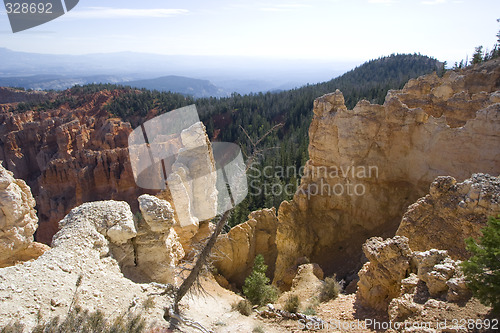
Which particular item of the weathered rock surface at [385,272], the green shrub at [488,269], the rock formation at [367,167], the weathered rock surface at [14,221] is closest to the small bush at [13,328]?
the weathered rock surface at [14,221]

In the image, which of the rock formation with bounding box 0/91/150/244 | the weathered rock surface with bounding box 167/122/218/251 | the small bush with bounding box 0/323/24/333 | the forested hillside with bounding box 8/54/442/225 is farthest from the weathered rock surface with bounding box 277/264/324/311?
the forested hillside with bounding box 8/54/442/225

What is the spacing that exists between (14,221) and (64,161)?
33655 mm

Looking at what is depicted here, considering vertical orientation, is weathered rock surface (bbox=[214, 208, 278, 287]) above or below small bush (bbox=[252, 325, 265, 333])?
below

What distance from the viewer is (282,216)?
58.2 ft

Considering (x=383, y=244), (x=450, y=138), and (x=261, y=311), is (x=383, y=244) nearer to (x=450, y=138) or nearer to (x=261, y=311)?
(x=261, y=311)

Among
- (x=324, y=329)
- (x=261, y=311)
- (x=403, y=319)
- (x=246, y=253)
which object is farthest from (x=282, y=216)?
(x=403, y=319)

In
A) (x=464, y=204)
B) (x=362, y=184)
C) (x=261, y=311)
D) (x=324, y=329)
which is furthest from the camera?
(x=362, y=184)

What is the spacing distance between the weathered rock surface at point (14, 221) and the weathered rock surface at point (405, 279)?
37.0ft

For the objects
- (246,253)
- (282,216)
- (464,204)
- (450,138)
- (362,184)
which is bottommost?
(246,253)

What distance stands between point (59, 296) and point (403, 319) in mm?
7945

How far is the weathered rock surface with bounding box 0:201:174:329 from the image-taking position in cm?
658

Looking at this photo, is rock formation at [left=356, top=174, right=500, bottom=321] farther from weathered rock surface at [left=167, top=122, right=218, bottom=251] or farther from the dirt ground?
weathered rock surface at [left=167, top=122, right=218, bottom=251]

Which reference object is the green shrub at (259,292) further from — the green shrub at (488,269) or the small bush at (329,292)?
the green shrub at (488,269)

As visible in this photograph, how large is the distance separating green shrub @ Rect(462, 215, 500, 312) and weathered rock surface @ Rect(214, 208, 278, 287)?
39.4 feet
